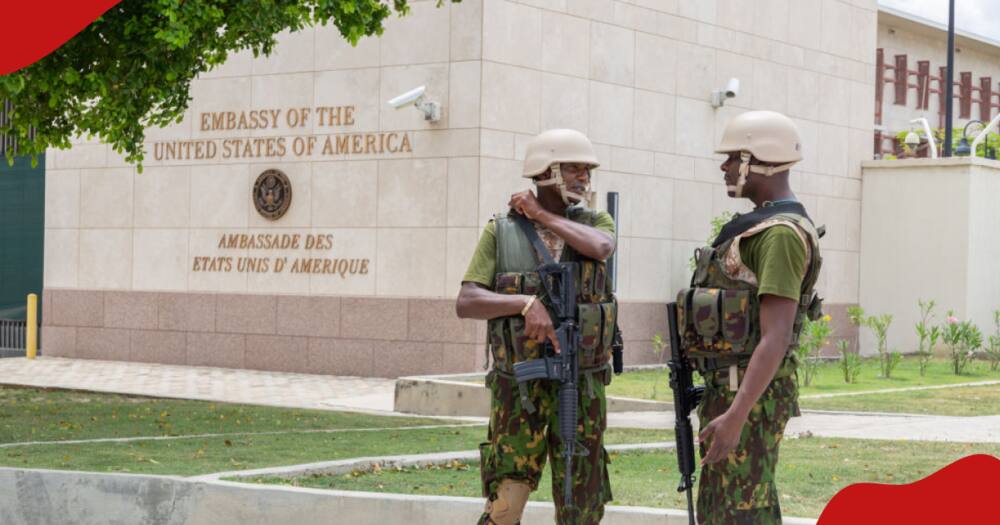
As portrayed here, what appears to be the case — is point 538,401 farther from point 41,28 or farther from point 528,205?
point 41,28

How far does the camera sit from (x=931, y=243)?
2517 centimetres

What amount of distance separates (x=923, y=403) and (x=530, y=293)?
36.7 ft

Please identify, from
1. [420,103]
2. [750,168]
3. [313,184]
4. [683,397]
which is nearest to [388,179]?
[420,103]

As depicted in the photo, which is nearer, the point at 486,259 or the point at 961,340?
the point at 486,259

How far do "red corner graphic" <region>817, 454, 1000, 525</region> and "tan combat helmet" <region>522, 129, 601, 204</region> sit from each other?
2647 mm

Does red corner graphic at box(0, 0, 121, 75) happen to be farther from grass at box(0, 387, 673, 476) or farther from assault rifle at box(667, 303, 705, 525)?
assault rifle at box(667, 303, 705, 525)

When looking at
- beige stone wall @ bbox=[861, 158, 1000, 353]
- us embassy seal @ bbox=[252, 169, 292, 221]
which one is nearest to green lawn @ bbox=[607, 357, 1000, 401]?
beige stone wall @ bbox=[861, 158, 1000, 353]

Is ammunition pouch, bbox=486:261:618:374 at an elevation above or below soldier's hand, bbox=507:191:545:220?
below

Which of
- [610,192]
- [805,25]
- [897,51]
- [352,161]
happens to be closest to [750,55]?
[805,25]

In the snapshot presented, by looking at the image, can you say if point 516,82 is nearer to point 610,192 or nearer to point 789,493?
point 610,192

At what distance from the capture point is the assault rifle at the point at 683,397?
5676mm

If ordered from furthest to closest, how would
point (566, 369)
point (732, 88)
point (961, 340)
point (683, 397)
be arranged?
point (732, 88) < point (961, 340) < point (566, 369) < point (683, 397)

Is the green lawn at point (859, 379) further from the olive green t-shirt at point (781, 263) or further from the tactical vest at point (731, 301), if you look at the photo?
the olive green t-shirt at point (781, 263)

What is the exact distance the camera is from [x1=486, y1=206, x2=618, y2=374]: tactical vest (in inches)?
242
